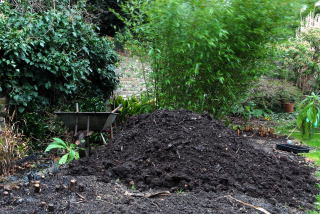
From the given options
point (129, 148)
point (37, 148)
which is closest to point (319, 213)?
point (129, 148)

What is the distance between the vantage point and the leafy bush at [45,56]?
4.55 metres

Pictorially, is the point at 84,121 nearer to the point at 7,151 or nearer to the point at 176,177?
the point at 7,151

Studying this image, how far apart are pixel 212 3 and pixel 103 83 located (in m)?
2.73

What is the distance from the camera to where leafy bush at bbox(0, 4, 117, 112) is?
455 centimetres

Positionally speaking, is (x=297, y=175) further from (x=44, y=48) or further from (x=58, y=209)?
(x=44, y=48)

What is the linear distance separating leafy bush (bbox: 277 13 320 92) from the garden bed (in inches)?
192

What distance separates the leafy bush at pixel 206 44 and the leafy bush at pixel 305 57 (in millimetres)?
3068

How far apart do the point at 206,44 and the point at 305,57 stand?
4877mm

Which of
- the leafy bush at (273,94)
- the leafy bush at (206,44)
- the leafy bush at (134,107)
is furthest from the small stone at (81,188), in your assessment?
the leafy bush at (273,94)

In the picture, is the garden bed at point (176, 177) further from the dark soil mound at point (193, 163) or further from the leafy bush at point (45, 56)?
the leafy bush at point (45, 56)

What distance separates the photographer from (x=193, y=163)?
118 inches

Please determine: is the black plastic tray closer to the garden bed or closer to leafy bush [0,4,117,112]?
the garden bed

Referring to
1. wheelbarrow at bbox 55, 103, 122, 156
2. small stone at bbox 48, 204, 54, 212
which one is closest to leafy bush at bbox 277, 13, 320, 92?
wheelbarrow at bbox 55, 103, 122, 156

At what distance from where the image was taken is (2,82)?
4.52m
